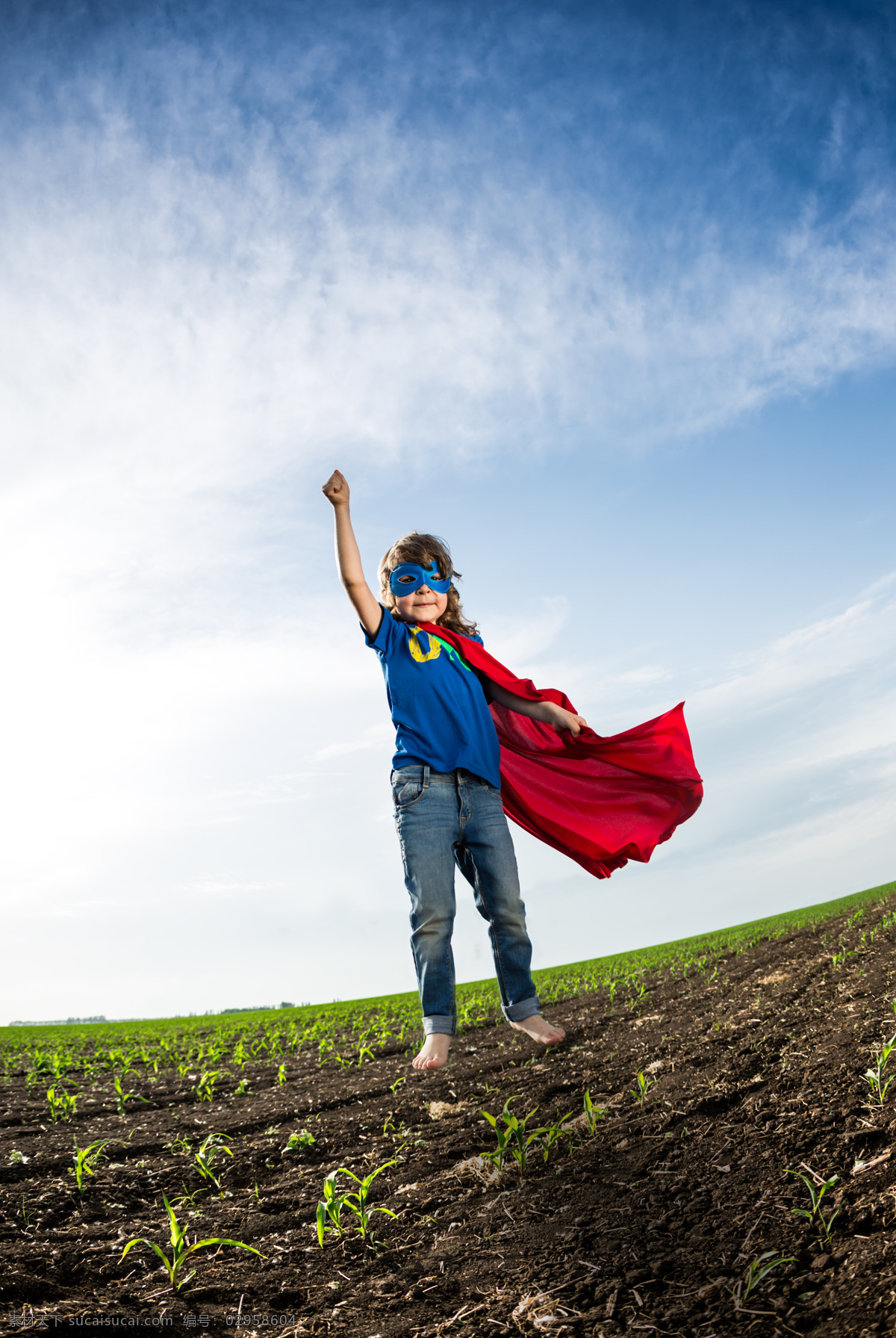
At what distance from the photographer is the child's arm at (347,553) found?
13.3 ft

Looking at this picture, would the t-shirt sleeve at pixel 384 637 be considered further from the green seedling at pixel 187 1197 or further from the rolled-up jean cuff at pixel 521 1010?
the green seedling at pixel 187 1197

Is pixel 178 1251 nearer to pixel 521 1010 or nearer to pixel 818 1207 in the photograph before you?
pixel 818 1207

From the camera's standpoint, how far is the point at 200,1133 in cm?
397

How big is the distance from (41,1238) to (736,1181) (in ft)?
7.77

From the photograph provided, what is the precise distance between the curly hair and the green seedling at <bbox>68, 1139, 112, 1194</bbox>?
3.17 m

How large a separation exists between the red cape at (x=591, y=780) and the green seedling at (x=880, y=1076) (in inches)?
95.3

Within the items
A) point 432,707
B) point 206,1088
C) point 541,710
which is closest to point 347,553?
point 432,707

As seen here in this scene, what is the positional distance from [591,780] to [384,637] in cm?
184

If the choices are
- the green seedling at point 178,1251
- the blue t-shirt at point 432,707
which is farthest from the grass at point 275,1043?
the green seedling at point 178,1251


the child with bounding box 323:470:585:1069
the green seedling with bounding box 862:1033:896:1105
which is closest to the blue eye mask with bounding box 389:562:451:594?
the child with bounding box 323:470:585:1069

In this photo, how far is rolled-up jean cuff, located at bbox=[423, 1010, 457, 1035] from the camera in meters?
3.97

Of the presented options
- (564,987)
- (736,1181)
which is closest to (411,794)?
(736,1181)

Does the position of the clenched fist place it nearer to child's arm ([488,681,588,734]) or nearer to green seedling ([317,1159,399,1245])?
child's arm ([488,681,588,734])

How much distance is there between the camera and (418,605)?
185 inches
